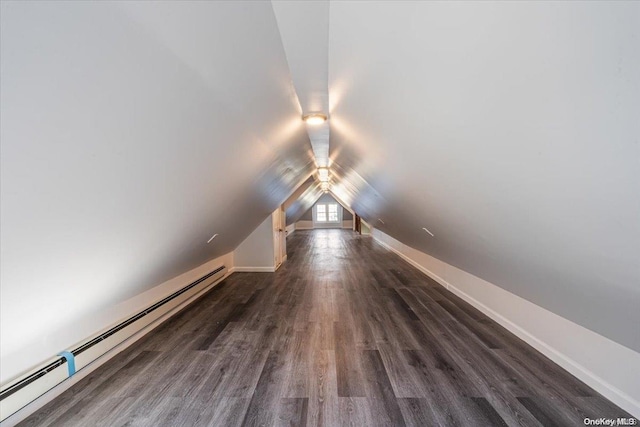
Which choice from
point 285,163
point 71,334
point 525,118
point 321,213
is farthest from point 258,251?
point 321,213

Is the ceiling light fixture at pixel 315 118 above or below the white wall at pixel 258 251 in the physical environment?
above

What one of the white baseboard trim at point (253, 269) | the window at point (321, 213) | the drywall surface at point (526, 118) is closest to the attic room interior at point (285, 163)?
the drywall surface at point (526, 118)

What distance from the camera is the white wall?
539 centimetres

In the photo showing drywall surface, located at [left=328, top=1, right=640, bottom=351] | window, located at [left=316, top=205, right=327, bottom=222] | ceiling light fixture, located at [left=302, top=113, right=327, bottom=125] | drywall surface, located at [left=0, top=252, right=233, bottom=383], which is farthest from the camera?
window, located at [left=316, top=205, right=327, bottom=222]

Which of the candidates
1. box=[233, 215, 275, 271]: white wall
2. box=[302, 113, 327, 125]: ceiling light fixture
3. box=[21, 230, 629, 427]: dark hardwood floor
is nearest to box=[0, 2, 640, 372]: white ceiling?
box=[302, 113, 327, 125]: ceiling light fixture

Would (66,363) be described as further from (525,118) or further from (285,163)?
(525,118)

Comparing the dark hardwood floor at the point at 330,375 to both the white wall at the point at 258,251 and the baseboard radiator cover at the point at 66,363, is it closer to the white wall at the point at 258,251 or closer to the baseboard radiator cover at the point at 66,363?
the baseboard radiator cover at the point at 66,363

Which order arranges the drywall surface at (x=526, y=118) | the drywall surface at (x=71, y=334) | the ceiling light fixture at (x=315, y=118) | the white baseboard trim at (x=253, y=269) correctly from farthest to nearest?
the white baseboard trim at (x=253, y=269)
the ceiling light fixture at (x=315, y=118)
the drywall surface at (x=71, y=334)
the drywall surface at (x=526, y=118)

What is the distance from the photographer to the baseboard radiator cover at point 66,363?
1.61 m

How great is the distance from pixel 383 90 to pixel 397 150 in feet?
1.96

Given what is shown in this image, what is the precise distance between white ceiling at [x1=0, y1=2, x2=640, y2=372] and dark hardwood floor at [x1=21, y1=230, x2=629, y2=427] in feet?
2.01

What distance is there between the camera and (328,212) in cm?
1489

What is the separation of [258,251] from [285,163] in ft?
8.50

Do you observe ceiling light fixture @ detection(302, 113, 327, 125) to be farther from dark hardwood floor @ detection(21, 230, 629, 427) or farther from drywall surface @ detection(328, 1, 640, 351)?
dark hardwood floor @ detection(21, 230, 629, 427)
